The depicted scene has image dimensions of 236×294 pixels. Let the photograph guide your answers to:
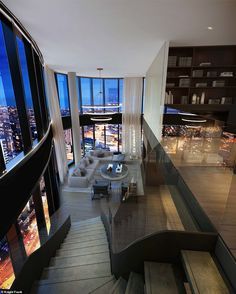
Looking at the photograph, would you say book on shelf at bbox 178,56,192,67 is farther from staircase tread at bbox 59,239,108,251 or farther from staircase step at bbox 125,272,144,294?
staircase tread at bbox 59,239,108,251

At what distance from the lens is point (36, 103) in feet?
14.8

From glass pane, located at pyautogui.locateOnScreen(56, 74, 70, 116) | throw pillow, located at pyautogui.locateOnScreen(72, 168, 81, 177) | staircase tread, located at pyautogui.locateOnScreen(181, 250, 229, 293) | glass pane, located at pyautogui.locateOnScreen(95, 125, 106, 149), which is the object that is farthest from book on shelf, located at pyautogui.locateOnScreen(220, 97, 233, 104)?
glass pane, located at pyautogui.locateOnScreen(95, 125, 106, 149)

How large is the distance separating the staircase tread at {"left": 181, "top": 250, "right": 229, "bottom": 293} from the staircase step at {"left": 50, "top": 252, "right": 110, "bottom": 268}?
238 centimetres

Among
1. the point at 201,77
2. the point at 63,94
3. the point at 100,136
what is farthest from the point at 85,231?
the point at 100,136

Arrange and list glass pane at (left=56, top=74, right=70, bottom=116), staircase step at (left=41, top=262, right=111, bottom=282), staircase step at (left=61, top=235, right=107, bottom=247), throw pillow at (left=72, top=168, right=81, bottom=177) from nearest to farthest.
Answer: staircase step at (left=41, top=262, right=111, bottom=282) < staircase step at (left=61, top=235, right=107, bottom=247) < throw pillow at (left=72, top=168, right=81, bottom=177) < glass pane at (left=56, top=74, right=70, bottom=116)

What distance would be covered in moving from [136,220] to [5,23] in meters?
5.61

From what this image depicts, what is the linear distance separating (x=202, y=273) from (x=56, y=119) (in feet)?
25.6

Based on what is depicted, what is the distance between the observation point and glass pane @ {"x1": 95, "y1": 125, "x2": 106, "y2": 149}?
12.6 metres

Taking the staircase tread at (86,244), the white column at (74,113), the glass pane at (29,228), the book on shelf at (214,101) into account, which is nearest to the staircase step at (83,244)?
the staircase tread at (86,244)

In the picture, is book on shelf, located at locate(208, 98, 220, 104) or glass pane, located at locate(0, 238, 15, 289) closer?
glass pane, located at locate(0, 238, 15, 289)

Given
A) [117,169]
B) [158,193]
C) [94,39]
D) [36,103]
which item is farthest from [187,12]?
[117,169]

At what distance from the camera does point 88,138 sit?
1245 centimetres

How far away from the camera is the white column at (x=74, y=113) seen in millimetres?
9078

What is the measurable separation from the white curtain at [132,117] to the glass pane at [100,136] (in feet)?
5.58
